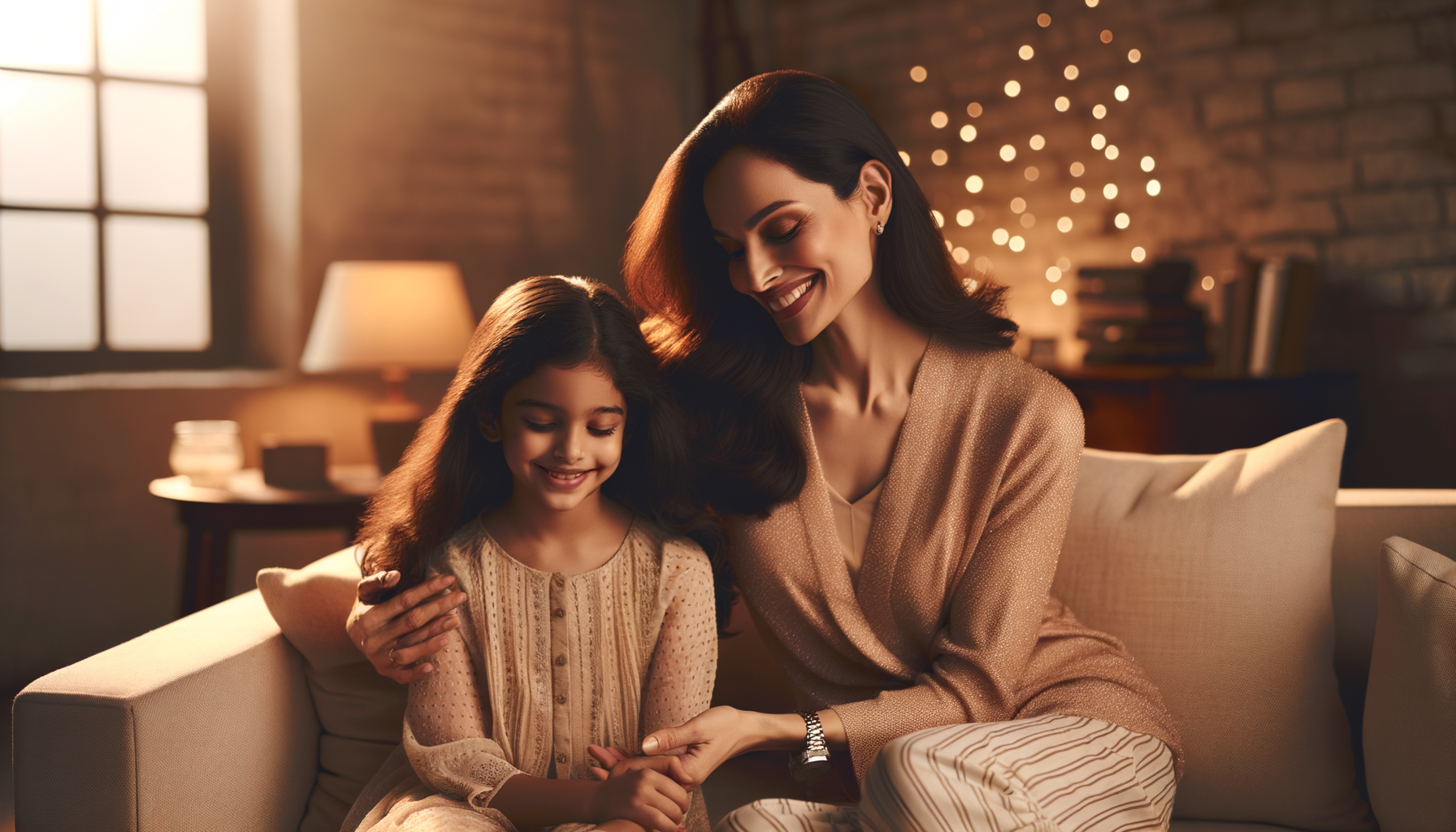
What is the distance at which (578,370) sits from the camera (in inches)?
50.8

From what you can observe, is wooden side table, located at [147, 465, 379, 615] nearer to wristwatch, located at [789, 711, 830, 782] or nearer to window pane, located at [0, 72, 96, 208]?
window pane, located at [0, 72, 96, 208]

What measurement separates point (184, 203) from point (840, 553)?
10.0 ft

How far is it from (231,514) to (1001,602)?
1913mm

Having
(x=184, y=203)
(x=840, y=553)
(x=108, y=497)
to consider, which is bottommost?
(x=108, y=497)

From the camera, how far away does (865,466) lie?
58.1 inches

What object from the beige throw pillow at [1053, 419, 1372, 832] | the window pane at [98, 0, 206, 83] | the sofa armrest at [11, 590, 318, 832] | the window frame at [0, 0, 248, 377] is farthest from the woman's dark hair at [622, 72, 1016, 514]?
the window pane at [98, 0, 206, 83]

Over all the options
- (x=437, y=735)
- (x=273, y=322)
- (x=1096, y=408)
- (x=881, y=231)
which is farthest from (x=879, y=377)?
(x=273, y=322)

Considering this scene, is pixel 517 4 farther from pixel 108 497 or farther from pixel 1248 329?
pixel 1248 329

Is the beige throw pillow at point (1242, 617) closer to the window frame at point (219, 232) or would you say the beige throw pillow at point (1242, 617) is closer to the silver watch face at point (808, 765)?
the silver watch face at point (808, 765)

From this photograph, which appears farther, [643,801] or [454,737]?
[454,737]

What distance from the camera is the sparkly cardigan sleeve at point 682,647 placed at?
1318 mm

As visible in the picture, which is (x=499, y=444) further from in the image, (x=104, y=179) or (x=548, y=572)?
(x=104, y=179)

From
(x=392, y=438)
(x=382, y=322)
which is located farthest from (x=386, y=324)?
(x=392, y=438)

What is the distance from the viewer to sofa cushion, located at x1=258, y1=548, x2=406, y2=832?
1447 mm
